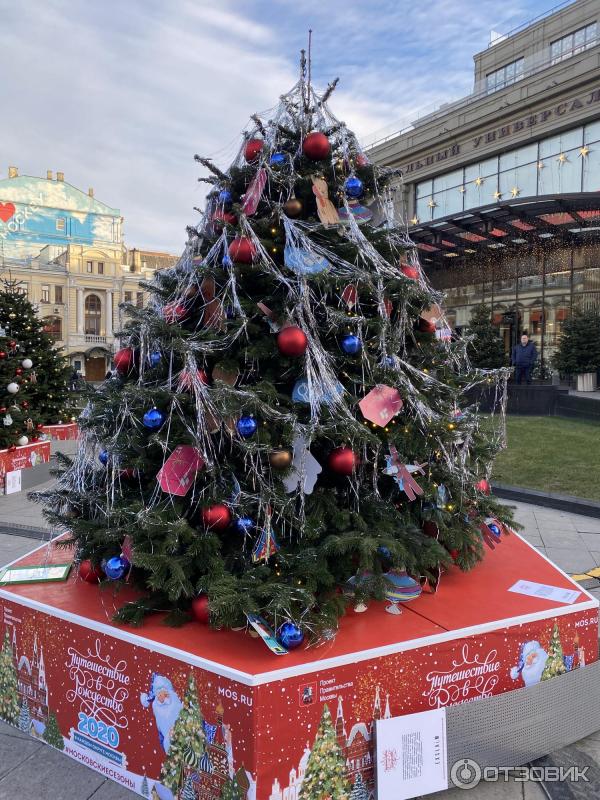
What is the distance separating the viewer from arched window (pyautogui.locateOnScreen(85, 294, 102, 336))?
167 feet

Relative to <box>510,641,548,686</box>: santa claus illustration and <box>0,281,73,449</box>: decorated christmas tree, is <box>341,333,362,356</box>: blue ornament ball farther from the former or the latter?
<box>0,281,73,449</box>: decorated christmas tree

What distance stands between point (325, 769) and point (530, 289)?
23.1 meters

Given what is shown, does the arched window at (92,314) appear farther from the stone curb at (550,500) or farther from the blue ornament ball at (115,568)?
the blue ornament ball at (115,568)

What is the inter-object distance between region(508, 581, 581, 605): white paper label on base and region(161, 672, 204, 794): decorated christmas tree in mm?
1942

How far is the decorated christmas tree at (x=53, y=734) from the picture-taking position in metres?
2.83

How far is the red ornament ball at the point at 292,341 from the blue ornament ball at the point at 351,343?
0.23m

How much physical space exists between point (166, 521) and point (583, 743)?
246cm

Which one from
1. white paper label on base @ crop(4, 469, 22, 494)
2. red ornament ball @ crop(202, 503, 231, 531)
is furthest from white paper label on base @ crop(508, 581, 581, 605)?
white paper label on base @ crop(4, 469, 22, 494)

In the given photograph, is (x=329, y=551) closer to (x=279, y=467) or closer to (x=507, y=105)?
(x=279, y=467)

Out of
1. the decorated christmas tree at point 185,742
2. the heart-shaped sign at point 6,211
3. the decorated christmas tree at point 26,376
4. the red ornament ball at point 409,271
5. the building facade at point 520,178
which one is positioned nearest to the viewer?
the decorated christmas tree at point 185,742

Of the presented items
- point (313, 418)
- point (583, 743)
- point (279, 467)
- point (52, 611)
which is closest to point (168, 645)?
point (52, 611)

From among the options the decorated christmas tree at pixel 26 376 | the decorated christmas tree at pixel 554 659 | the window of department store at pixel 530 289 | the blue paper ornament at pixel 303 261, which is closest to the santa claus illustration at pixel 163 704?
the decorated christmas tree at pixel 554 659

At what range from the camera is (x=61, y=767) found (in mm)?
2699

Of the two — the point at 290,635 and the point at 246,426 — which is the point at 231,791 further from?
the point at 246,426
